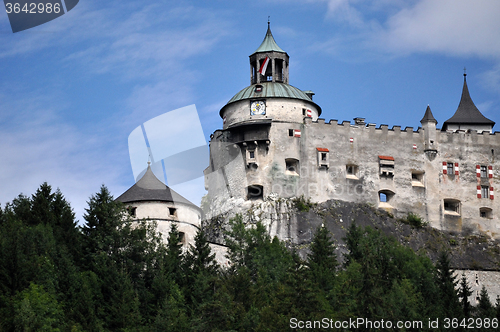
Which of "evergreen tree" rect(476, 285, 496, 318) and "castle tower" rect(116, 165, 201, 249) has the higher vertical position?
"castle tower" rect(116, 165, 201, 249)

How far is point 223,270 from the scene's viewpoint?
5100cm

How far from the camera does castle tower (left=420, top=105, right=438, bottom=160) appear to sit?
64188 mm

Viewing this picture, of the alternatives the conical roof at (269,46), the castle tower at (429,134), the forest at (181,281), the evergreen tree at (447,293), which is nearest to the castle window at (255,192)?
the forest at (181,281)

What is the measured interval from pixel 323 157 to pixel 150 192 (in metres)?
14.9

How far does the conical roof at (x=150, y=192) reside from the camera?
169 feet

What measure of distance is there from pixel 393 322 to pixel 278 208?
2177 centimetres

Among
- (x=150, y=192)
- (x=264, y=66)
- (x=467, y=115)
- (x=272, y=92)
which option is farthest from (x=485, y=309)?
(x=264, y=66)

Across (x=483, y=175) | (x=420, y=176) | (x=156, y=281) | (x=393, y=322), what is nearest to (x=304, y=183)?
(x=420, y=176)

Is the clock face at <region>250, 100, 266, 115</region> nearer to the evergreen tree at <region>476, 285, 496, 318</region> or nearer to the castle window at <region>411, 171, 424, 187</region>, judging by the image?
the castle window at <region>411, 171, 424, 187</region>

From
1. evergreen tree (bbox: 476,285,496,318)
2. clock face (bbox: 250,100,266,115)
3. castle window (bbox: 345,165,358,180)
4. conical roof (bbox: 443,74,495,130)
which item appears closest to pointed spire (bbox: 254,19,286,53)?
clock face (bbox: 250,100,266,115)

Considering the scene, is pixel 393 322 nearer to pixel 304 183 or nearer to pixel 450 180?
pixel 304 183

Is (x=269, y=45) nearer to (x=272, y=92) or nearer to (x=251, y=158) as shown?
(x=272, y=92)

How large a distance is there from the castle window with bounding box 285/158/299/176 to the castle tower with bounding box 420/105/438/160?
987 centimetres

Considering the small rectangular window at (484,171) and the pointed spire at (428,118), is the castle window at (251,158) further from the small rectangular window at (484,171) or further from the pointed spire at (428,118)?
the small rectangular window at (484,171)
